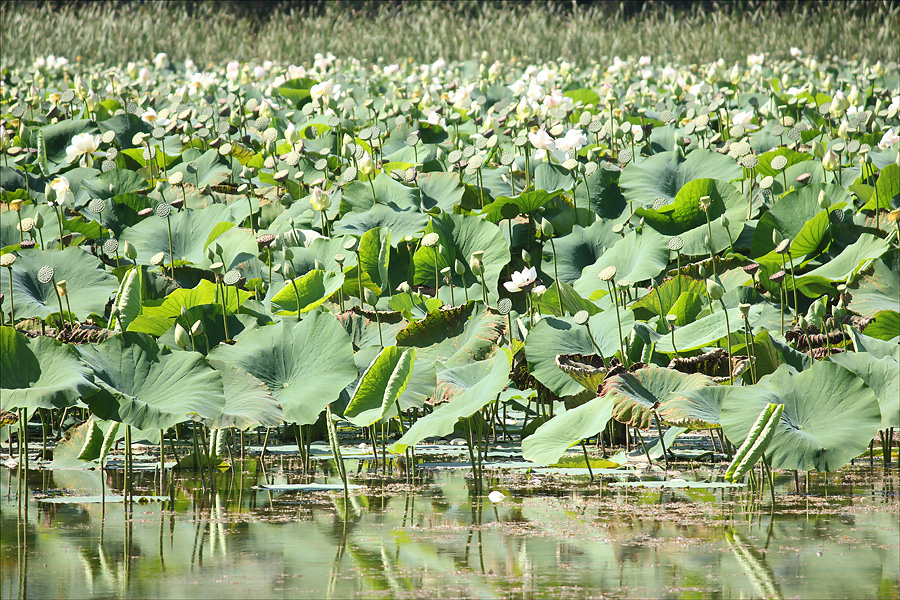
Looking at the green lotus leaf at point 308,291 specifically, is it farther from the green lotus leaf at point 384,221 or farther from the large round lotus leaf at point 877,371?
the large round lotus leaf at point 877,371

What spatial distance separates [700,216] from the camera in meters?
3.32

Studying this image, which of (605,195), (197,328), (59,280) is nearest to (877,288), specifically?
(605,195)

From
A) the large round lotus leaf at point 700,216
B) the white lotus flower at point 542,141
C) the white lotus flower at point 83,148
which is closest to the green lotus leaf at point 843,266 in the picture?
the large round lotus leaf at point 700,216

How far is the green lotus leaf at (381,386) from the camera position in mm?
2178

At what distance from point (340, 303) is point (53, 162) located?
221 cm

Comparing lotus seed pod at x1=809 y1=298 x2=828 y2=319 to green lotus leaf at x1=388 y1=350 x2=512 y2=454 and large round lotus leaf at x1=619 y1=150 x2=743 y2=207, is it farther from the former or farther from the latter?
large round lotus leaf at x1=619 y1=150 x2=743 y2=207

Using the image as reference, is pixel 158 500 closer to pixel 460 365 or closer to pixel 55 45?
pixel 460 365

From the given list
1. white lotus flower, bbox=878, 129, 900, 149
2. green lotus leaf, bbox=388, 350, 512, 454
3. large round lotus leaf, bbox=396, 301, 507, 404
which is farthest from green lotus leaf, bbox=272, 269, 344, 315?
white lotus flower, bbox=878, 129, 900, 149

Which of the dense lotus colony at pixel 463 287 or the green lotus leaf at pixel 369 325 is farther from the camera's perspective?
the green lotus leaf at pixel 369 325

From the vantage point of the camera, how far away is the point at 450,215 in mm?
3176

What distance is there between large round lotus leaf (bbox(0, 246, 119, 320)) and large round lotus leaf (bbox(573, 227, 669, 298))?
54.2 inches

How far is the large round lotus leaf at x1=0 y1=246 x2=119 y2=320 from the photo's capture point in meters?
2.81

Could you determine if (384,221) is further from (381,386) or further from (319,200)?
(381,386)

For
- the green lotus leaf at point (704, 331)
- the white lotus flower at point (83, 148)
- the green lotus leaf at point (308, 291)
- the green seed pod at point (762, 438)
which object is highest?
the white lotus flower at point (83, 148)
